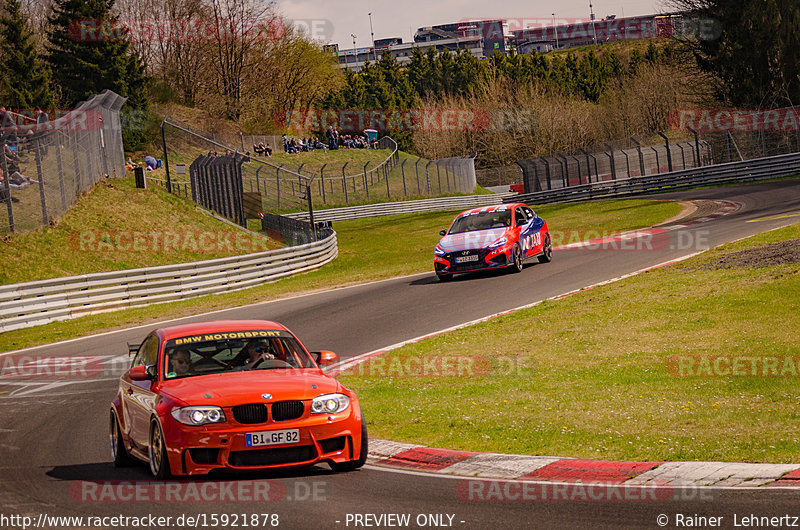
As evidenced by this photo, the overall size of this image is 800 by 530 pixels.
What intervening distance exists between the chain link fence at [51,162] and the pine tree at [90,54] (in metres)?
30.0

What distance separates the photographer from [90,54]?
65.2 meters

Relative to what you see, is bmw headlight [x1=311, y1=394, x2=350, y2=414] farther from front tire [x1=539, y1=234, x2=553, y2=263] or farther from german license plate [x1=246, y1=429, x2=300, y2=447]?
front tire [x1=539, y1=234, x2=553, y2=263]

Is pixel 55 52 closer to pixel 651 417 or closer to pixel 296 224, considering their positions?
pixel 296 224

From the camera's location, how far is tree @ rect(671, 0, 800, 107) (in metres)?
54.3

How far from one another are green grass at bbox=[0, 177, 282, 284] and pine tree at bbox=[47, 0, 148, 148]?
1155 inches

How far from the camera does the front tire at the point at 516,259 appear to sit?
888 inches

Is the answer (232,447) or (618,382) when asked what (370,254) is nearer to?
(618,382)

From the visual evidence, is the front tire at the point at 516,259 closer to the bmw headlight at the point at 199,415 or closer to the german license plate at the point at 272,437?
the german license plate at the point at 272,437

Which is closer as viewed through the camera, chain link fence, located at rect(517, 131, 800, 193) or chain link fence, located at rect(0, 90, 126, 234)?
chain link fence, located at rect(0, 90, 126, 234)

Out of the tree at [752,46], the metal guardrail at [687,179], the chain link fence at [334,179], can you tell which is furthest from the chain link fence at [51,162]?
the tree at [752,46]

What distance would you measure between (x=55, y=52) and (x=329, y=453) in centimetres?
6507

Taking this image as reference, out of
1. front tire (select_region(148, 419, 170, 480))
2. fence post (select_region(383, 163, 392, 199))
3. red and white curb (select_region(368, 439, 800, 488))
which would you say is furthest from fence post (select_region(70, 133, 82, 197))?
fence post (select_region(383, 163, 392, 199))

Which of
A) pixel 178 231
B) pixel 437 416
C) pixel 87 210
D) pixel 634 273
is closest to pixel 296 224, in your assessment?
pixel 178 231

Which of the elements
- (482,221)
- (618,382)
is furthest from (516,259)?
(618,382)
